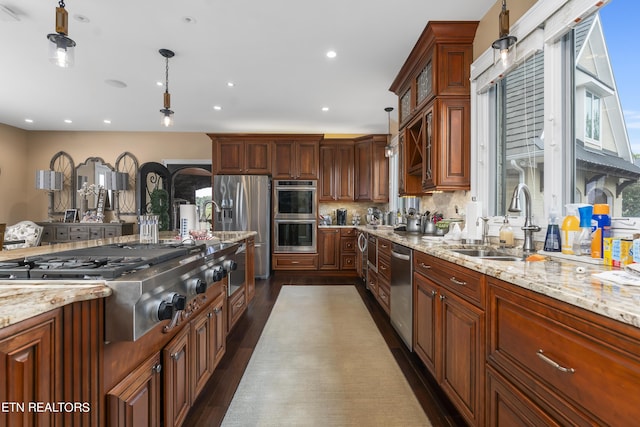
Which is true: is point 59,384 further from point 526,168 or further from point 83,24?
point 83,24

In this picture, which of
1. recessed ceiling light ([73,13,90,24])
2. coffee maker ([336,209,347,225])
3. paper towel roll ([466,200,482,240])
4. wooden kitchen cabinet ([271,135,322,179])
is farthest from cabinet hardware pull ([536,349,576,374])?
coffee maker ([336,209,347,225])

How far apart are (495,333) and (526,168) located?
1.52 m

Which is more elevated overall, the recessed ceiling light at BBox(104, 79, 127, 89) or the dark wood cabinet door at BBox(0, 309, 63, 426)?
the recessed ceiling light at BBox(104, 79, 127, 89)

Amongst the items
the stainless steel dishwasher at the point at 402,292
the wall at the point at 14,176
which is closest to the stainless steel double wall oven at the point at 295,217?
the stainless steel dishwasher at the point at 402,292

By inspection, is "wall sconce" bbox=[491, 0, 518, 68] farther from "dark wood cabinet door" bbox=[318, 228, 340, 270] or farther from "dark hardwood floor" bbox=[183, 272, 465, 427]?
"dark wood cabinet door" bbox=[318, 228, 340, 270]

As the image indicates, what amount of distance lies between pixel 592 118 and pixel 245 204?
182 inches

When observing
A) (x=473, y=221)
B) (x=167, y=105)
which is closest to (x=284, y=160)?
(x=167, y=105)

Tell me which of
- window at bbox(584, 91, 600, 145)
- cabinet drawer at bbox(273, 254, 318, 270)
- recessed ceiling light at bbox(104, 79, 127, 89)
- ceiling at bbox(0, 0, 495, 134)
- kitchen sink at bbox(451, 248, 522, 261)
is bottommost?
cabinet drawer at bbox(273, 254, 318, 270)

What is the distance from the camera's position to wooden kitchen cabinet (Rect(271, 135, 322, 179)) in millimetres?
5652

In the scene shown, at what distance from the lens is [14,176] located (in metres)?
6.10

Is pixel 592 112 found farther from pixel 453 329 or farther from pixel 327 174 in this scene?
pixel 327 174

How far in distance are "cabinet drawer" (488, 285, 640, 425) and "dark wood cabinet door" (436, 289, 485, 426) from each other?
0.15 metres

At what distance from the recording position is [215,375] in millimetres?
2127

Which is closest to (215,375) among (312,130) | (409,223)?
(409,223)
